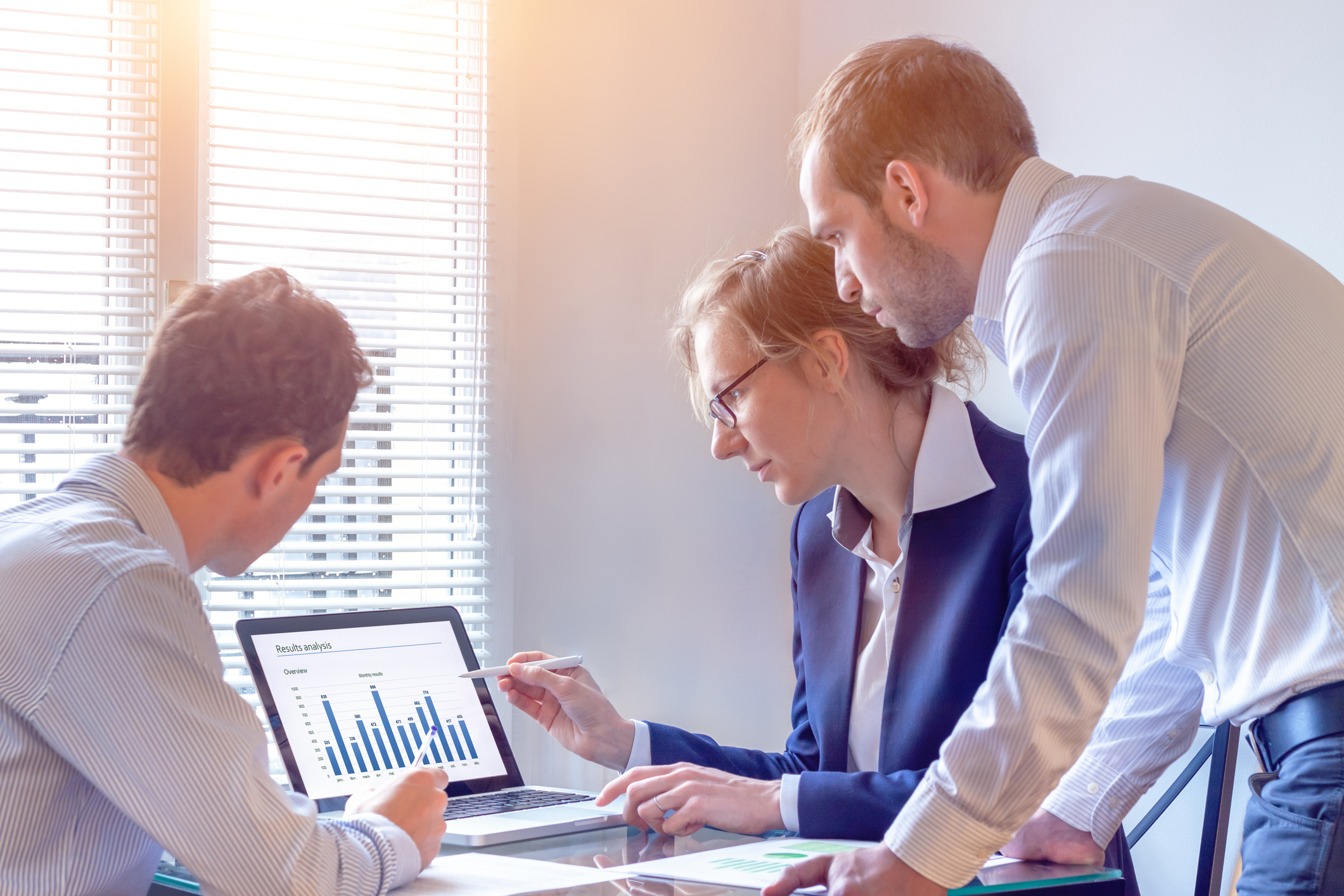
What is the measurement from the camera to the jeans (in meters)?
1.04

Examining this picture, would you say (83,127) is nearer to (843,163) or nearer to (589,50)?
(589,50)

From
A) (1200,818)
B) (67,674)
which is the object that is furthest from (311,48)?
(1200,818)

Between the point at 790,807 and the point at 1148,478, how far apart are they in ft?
2.18

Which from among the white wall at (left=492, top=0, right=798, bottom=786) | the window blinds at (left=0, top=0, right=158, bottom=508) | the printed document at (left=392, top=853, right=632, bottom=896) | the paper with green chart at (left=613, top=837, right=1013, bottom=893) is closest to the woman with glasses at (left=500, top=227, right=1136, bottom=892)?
the paper with green chart at (left=613, top=837, right=1013, bottom=893)

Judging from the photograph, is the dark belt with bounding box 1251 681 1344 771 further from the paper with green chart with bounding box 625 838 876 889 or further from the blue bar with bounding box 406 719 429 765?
the blue bar with bounding box 406 719 429 765

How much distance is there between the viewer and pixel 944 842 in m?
1.02

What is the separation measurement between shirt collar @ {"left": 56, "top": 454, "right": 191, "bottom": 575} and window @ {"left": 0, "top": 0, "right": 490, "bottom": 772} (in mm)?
1406

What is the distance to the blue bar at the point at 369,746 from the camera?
164 centimetres

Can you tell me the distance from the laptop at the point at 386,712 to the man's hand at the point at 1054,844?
1.65 feet

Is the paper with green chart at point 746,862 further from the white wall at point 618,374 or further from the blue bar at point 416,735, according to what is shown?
the white wall at point 618,374

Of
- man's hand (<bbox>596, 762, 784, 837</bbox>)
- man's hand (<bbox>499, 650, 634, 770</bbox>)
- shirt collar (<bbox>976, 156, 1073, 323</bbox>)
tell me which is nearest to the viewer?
shirt collar (<bbox>976, 156, 1073, 323</bbox>)

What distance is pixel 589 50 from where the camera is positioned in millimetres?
2799

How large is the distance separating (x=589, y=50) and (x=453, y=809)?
1.90m

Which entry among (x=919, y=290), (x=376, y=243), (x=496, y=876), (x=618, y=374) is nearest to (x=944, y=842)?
(x=496, y=876)
